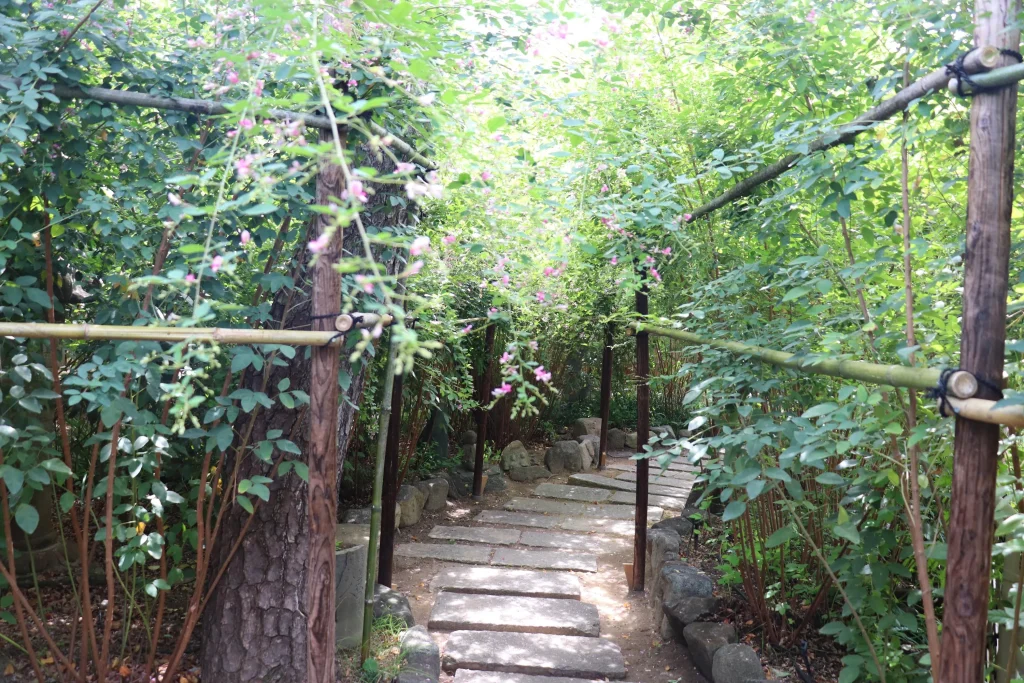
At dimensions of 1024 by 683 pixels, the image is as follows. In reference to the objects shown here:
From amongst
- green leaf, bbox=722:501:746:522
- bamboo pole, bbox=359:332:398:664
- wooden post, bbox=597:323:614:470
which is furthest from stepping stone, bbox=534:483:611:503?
green leaf, bbox=722:501:746:522

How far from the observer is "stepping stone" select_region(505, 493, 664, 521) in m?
5.93

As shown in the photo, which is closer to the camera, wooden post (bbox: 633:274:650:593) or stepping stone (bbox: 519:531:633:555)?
wooden post (bbox: 633:274:650:593)

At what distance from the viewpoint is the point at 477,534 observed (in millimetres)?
5281

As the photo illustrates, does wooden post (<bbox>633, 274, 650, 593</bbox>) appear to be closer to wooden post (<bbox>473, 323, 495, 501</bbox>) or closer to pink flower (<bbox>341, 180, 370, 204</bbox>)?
wooden post (<bbox>473, 323, 495, 501</bbox>)

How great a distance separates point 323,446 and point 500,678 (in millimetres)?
1915

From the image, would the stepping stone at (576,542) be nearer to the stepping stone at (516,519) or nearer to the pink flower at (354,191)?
the stepping stone at (516,519)

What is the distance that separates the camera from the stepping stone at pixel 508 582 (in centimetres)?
416

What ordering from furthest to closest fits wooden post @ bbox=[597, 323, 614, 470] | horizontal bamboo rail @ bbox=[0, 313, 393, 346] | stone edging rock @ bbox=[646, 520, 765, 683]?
wooden post @ bbox=[597, 323, 614, 470] < stone edging rock @ bbox=[646, 520, 765, 683] < horizontal bamboo rail @ bbox=[0, 313, 393, 346]

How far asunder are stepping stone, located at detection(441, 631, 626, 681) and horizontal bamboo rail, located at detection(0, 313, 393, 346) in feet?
6.84

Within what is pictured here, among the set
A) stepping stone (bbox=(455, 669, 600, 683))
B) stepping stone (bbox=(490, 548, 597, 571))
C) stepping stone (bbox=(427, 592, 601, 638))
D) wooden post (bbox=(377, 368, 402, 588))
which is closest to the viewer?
stepping stone (bbox=(455, 669, 600, 683))

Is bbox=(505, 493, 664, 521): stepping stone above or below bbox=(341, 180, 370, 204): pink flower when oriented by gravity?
below

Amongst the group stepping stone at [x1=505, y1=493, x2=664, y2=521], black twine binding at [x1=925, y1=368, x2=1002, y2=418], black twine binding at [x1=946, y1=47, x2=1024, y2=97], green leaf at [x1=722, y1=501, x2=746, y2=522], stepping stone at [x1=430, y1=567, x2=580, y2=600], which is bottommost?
stepping stone at [x1=430, y1=567, x2=580, y2=600]

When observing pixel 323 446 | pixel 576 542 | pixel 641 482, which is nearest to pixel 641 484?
pixel 641 482

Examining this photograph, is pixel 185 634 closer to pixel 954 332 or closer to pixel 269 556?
pixel 269 556
